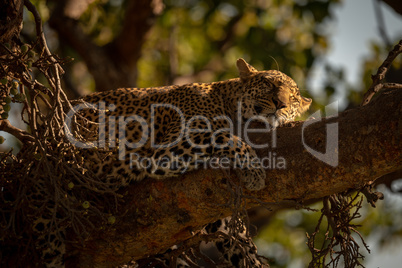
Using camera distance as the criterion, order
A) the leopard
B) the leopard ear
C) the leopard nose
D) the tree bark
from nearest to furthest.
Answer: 1. the tree bark
2. the leopard
3. the leopard nose
4. the leopard ear

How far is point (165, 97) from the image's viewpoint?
731 centimetres

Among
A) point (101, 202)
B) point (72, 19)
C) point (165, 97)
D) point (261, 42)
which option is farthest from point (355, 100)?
point (101, 202)

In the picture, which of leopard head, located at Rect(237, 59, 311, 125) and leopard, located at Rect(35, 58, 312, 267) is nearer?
leopard, located at Rect(35, 58, 312, 267)

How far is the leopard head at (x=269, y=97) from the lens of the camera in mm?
6973

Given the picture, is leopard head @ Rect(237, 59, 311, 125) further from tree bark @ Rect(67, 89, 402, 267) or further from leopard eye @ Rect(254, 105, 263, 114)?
tree bark @ Rect(67, 89, 402, 267)

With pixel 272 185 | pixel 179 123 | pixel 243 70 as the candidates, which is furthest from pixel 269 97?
pixel 272 185

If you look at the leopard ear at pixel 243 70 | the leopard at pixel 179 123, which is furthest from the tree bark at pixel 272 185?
the leopard ear at pixel 243 70

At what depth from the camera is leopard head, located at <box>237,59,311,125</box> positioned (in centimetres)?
697

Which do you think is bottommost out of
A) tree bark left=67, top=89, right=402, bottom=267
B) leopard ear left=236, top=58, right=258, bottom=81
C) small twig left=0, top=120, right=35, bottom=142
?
tree bark left=67, top=89, right=402, bottom=267

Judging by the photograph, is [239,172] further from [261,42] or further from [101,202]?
[261,42]

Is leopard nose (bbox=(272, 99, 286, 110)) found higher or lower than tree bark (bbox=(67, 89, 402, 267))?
higher

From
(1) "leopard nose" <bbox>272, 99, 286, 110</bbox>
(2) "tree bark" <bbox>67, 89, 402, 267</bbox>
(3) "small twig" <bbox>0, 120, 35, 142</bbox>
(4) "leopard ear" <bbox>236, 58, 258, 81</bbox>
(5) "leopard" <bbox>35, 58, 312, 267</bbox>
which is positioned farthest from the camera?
(4) "leopard ear" <bbox>236, 58, 258, 81</bbox>

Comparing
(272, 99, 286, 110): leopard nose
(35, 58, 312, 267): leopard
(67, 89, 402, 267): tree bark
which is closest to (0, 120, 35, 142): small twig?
(35, 58, 312, 267): leopard

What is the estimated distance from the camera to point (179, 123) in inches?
266
